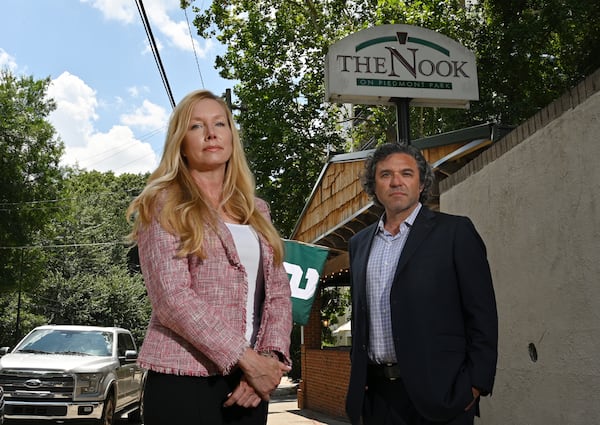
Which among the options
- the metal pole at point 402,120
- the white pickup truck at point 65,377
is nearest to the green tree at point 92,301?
the white pickup truck at point 65,377

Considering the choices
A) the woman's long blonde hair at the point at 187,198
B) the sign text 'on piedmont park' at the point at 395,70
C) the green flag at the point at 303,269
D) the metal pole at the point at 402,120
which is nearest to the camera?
the woman's long blonde hair at the point at 187,198

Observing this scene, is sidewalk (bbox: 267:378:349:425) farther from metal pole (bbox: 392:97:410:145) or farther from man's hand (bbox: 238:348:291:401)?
man's hand (bbox: 238:348:291:401)

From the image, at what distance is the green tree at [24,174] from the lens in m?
28.9

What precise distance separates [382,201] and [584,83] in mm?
1812

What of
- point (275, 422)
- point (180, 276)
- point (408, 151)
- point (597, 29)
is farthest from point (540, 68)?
point (180, 276)

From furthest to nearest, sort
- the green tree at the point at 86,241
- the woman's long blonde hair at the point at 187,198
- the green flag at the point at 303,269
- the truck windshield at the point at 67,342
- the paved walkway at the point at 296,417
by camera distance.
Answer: the green tree at the point at 86,241, the paved walkway at the point at 296,417, the truck windshield at the point at 67,342, the green flag at the point at 303,269, the woman's long blonde hair at the point at 187,198

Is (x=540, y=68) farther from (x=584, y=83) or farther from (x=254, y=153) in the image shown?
(x=584, y=83)

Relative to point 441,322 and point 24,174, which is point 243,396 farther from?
point 24,174

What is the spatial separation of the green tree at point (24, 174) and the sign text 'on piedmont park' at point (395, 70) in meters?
24.6

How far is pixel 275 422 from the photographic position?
1273 cm

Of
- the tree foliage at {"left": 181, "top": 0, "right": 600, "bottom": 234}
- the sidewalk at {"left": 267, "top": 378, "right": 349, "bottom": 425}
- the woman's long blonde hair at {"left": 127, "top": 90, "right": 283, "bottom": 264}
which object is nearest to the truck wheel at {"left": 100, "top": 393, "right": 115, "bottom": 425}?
the sidewalk at {"left": 267, "top": 378, "right": 349, "bottom": 425}

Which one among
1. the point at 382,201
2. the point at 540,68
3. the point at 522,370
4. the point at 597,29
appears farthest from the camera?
the point at 540,68

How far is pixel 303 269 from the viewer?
8.95 m

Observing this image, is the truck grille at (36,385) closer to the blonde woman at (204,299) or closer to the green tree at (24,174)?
the blonde woman at (204,299)
